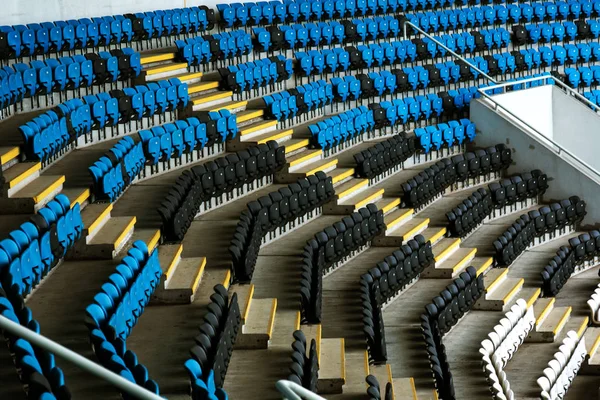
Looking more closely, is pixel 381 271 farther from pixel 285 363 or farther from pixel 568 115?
pixel 568 115

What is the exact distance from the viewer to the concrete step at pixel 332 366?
559 centimetres

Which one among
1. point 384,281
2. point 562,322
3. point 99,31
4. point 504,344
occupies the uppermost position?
point 99,31

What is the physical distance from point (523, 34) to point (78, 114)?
721 centimetres

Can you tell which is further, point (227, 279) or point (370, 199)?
point (370, 199)

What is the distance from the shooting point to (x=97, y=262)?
5.63 meters

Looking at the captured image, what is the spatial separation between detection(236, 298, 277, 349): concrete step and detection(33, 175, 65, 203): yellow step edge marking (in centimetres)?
147

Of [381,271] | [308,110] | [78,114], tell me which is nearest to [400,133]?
[308,110]

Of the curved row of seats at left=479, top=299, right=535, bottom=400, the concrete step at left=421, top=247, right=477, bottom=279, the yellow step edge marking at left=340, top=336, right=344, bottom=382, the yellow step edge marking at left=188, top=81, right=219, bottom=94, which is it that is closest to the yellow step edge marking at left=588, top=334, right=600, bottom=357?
the curved row of seats at left=479, top=299, right=535, bottom=400

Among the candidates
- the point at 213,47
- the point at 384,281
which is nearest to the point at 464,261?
the point at 384,281

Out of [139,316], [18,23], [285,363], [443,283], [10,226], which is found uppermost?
[18,23]

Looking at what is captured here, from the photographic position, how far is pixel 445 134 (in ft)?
34.4

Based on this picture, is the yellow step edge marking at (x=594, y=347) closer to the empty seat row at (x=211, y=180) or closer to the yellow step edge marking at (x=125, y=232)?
the empty seat row at (x=211, y=180)

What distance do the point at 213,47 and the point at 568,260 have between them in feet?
→ 14.0

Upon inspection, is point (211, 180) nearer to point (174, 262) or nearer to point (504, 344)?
point (174, 262)
